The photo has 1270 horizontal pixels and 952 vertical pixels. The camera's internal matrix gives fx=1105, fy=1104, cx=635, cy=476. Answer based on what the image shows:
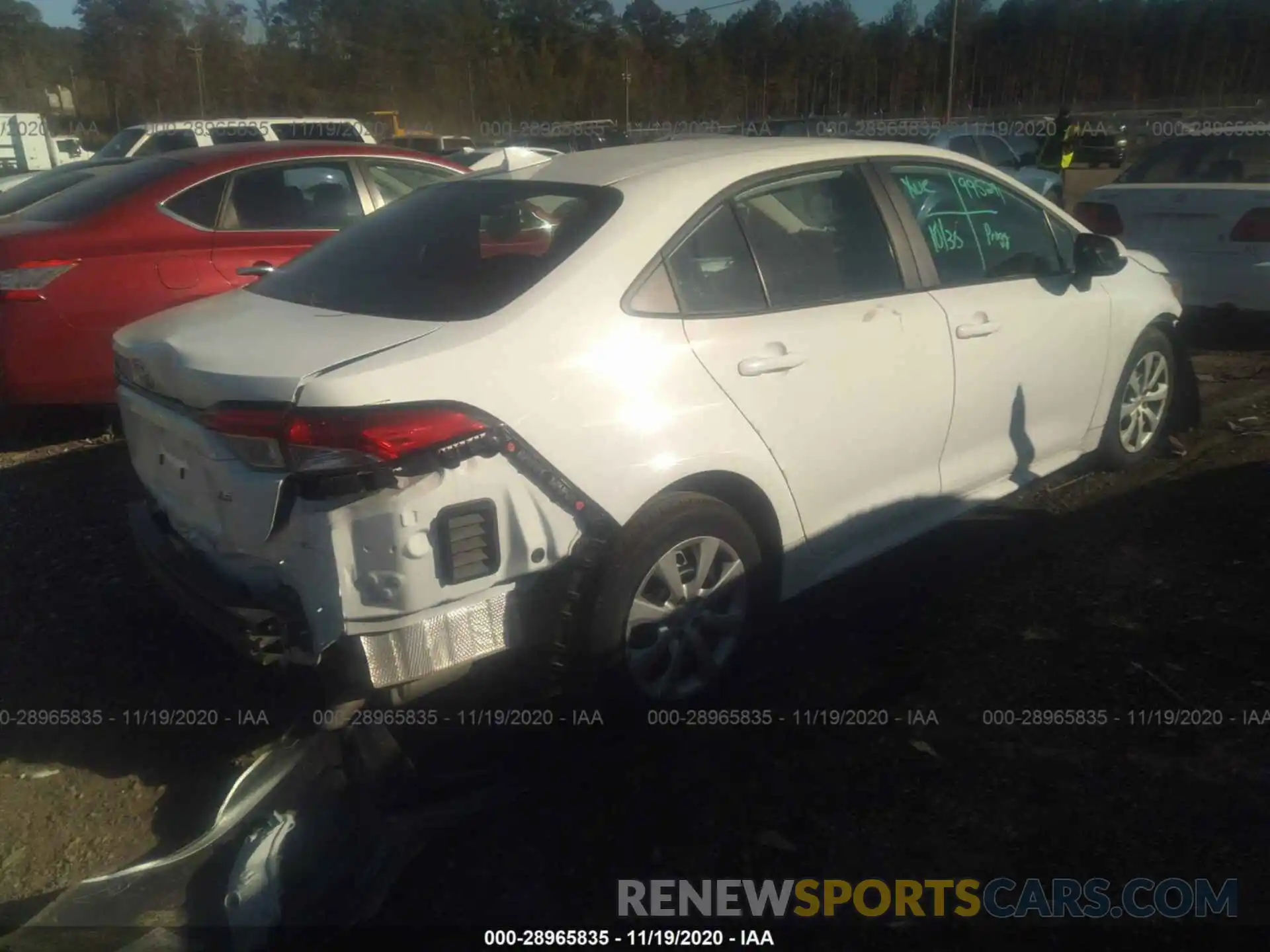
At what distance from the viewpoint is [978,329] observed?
3.92 meters

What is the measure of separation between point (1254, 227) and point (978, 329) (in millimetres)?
4269

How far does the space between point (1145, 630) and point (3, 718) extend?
3.72 metres

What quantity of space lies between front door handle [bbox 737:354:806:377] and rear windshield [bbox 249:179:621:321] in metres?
0.58

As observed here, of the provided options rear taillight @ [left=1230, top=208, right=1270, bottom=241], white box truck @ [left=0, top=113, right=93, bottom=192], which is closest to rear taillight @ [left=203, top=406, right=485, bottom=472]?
rear taillight @ [left=1230, top=208, right=1270, bottom=241]

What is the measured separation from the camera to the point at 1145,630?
374cm

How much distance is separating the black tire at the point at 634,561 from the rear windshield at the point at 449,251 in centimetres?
70

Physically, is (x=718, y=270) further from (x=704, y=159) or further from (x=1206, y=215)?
(x=1206, y=215)

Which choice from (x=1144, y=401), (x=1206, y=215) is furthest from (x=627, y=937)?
(x=1206, y=215)

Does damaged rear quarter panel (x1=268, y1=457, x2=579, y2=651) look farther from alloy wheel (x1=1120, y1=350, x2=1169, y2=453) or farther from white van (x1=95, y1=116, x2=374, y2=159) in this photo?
white van (x1=95, y1=116, x2=374, y2=159)

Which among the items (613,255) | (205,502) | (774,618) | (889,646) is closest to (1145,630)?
(889,646)

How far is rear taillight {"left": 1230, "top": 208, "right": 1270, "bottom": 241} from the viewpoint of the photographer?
6.98 metres

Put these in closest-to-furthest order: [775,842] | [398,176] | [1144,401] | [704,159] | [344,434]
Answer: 1. [344,434]
2. [775,842]
3. [704,159]
4. [1144,401]
5. [398,176]

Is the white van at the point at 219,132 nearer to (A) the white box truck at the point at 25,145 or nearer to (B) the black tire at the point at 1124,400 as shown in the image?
(A) the white box truck at the point at 25,145

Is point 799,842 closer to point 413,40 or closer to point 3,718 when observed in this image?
point 3,718
